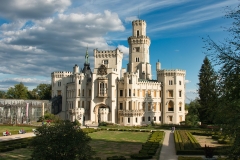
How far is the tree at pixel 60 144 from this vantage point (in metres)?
16.6

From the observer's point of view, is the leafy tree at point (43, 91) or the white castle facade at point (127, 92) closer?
the white castle facade at point (127, 92)

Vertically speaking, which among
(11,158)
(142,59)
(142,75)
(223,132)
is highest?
(142,59)

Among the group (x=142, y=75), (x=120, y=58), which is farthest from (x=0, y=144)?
(x=142, y=75)

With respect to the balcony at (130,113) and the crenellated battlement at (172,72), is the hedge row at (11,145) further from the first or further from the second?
the crenellated battlement at (172,72)

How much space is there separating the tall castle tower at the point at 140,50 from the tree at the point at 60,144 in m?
60.3

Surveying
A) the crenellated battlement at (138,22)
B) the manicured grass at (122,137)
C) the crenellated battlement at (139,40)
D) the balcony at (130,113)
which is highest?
the crenellated battlement at (138,22)

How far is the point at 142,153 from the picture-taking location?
82.9ft

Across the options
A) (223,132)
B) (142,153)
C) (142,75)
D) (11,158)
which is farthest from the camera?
(142,75)

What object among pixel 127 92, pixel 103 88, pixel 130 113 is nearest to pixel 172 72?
pixel 127 92

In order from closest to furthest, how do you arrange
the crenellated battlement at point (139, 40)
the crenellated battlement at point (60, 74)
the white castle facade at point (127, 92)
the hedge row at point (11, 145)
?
the hedge row at point (11, 145)
the white castle facade at point (127, 92)
the crenellated battlement at point (139, 40)
the crenellated battlement at point (60, 74)

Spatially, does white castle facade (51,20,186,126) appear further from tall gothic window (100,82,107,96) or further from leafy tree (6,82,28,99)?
leafy tree (6,82,28,99)

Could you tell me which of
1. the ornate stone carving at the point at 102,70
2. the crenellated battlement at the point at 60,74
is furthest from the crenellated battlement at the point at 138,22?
the crenellated battlement at the point at 60,74

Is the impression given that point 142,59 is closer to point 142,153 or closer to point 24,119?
point 24,119

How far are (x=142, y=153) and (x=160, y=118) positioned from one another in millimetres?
47467
